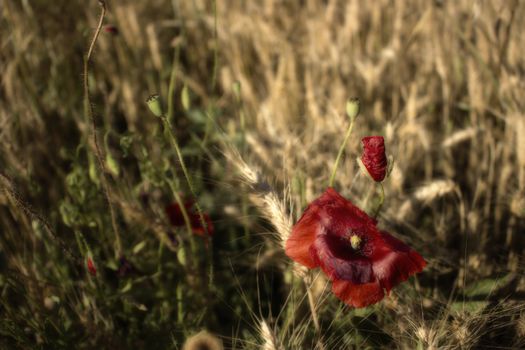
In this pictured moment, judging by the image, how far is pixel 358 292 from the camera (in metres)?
0.94

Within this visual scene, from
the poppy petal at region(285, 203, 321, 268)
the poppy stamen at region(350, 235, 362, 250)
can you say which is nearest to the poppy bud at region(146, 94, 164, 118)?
the poppy petal at region(285, 203, 321, 268)

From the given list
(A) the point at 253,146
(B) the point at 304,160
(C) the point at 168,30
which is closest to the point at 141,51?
(C) the point at 168,30

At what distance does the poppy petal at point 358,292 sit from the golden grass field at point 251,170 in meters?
0.14

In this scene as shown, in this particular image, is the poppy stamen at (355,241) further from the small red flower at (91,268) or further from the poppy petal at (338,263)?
the small red flower at (91,268)

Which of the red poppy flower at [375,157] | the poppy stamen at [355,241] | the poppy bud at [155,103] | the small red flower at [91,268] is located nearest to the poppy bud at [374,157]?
the red poppy flower at [375,157]

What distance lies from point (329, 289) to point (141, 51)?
57.9 inches

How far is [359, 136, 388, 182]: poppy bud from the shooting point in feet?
3.14

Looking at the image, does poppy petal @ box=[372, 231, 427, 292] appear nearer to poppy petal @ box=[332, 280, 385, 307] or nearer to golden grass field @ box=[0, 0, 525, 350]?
poppy petal @ box=[332, 280, 385, 307]

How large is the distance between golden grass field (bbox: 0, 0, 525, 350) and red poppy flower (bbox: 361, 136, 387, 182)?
0.22m

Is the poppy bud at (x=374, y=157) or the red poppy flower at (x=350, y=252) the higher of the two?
the poppy bud at (x=374, y=157)

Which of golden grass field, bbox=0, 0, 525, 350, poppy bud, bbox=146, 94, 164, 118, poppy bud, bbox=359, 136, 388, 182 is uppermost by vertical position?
poppy bud, bbox=146, 94, 164, 118

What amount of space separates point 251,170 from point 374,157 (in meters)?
0.30

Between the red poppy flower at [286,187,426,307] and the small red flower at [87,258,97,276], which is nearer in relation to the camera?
the red poppy flower at [286,187,426,307]

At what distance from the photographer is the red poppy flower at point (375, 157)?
0.96 m
